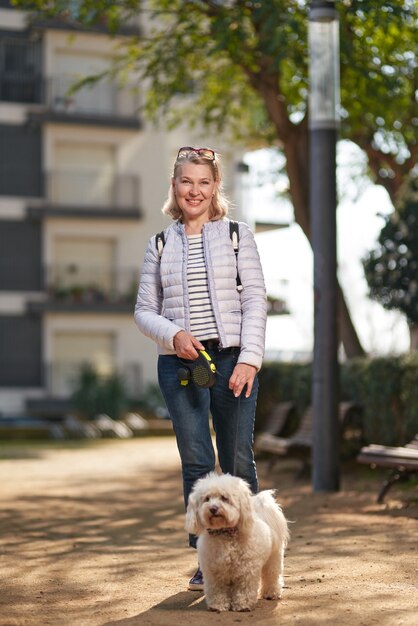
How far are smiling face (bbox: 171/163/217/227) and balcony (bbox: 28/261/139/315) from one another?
31483mm

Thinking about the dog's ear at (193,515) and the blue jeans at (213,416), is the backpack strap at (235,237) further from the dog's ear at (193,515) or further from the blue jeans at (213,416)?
the dog's ear at (193,515)

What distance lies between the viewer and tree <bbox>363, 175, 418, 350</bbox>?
62.8ft

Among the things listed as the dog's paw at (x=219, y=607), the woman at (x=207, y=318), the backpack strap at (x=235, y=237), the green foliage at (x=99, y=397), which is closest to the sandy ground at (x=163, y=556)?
the dog's paw at (x=219, y=607)

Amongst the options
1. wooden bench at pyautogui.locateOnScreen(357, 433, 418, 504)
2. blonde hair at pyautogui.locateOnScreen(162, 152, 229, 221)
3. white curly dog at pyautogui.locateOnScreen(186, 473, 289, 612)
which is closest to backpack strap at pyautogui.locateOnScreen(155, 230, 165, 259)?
blonde hair at pyautogui.locateOnScreen(162, 152, 229, 221)

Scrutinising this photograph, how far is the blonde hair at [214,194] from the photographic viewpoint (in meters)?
6.87

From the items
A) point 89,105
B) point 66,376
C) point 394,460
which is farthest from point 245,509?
point 89,105

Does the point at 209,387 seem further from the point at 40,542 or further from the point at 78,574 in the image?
the point at 40,542

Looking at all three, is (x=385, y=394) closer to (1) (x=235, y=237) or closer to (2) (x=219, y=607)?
Result: (1) (x=235, y=237)

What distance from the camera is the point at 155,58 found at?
66.3 feet

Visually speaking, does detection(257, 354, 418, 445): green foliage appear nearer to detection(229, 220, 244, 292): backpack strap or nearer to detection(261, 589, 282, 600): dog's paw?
detection(261, 589, 282, 600): dog's paw

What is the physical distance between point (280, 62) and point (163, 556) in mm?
9427

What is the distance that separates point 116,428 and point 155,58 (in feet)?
42.7

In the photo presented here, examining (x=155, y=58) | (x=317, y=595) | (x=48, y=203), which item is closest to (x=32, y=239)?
(x=48, y=203)

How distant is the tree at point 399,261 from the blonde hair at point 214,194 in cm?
1226
